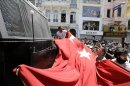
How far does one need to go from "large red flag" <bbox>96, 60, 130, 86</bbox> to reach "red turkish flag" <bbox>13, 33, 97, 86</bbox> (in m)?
0.17

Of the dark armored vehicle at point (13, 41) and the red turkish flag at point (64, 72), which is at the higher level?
the dark armored vehicle at point (13, 41)

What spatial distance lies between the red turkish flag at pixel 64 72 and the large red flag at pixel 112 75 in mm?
172

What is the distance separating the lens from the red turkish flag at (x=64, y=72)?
10.4ft

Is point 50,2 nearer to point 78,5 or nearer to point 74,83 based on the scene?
point 78,5

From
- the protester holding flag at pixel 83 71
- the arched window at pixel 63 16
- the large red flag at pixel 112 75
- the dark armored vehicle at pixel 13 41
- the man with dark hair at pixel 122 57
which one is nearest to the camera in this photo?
the dark armored vehicle at pixel 13 41

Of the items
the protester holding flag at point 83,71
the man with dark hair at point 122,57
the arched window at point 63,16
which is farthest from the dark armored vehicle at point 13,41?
the arched window at point 63,16

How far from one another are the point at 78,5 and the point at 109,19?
205 inches

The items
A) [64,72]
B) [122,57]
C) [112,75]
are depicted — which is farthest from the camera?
[122,57]

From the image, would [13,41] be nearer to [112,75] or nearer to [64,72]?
[64,72]

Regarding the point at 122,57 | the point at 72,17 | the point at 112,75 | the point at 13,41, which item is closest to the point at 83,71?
the point at 112,75

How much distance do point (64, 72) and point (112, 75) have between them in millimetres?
1570

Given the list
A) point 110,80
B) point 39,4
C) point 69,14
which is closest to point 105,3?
point 69,14

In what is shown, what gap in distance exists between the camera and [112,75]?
5.62m

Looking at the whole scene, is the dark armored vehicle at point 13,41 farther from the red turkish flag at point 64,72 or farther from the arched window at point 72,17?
the arched window at point 72,17
